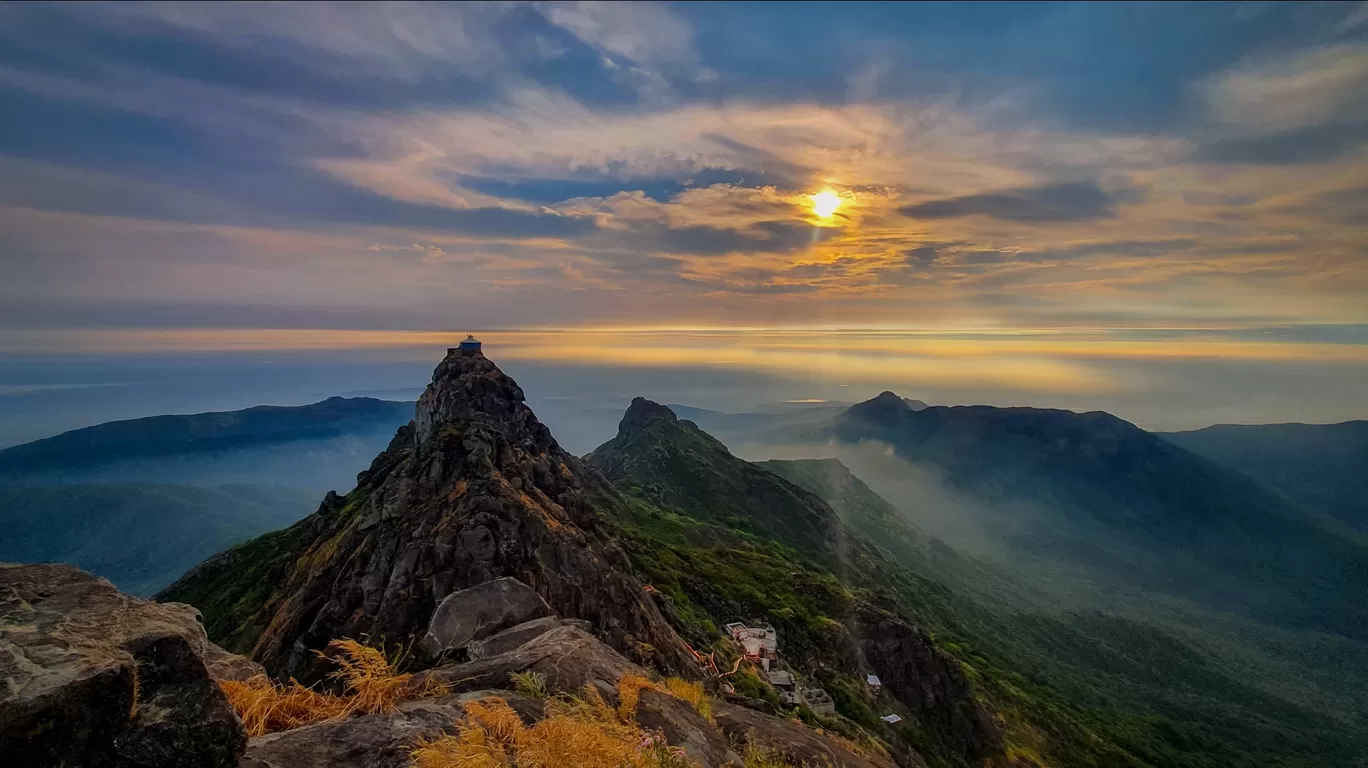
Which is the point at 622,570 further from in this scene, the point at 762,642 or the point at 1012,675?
the point at 1012,675

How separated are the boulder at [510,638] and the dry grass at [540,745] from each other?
4273 mm

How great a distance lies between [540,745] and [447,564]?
102 ft

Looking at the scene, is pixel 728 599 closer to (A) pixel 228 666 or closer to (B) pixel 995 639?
(A) pixel 228 666

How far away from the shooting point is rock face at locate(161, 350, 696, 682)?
1400 inches

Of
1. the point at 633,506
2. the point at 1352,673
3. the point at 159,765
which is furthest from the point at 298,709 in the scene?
the point at 1352,673

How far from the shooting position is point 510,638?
14.8 meters

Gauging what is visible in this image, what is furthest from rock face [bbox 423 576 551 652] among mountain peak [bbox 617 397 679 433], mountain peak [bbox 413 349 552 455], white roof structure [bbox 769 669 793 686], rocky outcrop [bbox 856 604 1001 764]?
mountain peak [bbox 617 397 679 433]

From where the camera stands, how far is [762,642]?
5556cm

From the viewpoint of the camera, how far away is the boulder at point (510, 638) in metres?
14.2

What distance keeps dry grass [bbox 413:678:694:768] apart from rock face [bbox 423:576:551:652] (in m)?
6.06

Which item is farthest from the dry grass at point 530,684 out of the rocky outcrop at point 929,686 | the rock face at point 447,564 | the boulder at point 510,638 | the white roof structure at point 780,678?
the rocky outcrop at point 929,686

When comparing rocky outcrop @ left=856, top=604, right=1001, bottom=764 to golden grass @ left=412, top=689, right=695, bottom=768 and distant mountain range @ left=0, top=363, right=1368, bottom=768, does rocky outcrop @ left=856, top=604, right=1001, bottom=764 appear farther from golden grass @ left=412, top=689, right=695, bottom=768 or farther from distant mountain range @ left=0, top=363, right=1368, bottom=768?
golden grass @ left=412, top=689, right=695, bottom=768

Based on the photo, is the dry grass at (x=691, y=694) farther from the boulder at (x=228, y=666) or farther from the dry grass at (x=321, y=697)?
the boulder at (x=228, y=666)

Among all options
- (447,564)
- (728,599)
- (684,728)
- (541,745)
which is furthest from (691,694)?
(728,599)
